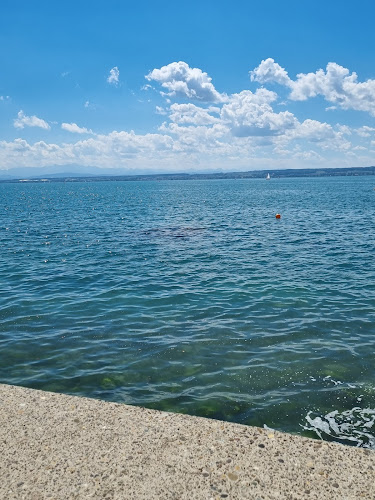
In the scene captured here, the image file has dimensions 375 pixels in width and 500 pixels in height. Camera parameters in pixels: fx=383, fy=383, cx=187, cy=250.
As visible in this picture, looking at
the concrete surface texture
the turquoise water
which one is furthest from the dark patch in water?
the concrete surface texture

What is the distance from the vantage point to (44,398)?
10.9 m

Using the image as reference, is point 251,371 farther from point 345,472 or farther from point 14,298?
point 14,298

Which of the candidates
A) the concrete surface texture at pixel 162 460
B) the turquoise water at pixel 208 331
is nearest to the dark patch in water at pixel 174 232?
the turquoise water at pixel 208 331

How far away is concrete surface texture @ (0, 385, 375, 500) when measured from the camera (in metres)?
7.40

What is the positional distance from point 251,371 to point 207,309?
640cm

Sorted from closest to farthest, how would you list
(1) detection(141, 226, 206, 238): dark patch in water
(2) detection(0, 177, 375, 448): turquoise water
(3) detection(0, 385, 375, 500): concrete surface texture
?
(3) detection(0, 385, 375, 500): concrete surface texture
(2) detection(0, 177, 375, 448): turquoise water
(1) detection(141, 226, 206, 238): dark patch in water

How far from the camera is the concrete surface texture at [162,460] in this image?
291 inches

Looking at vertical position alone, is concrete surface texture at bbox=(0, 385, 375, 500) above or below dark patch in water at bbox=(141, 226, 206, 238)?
below

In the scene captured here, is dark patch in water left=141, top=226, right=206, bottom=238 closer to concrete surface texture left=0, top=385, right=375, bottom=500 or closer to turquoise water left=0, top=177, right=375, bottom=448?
turquoise water left=0, top=177, right=375, bottom=448

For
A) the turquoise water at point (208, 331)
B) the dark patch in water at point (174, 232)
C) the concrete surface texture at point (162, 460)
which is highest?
the dark patch in water at point (174, 232)

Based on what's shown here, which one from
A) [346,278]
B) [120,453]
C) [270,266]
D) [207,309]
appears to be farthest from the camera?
[270,266]

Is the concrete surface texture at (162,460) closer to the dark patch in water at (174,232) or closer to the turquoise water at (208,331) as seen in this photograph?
the turquoise water at (208,331)

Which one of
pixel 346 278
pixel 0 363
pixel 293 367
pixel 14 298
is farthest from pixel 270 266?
pixel 0 363

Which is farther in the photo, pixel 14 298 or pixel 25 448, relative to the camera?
pixel 14 298
